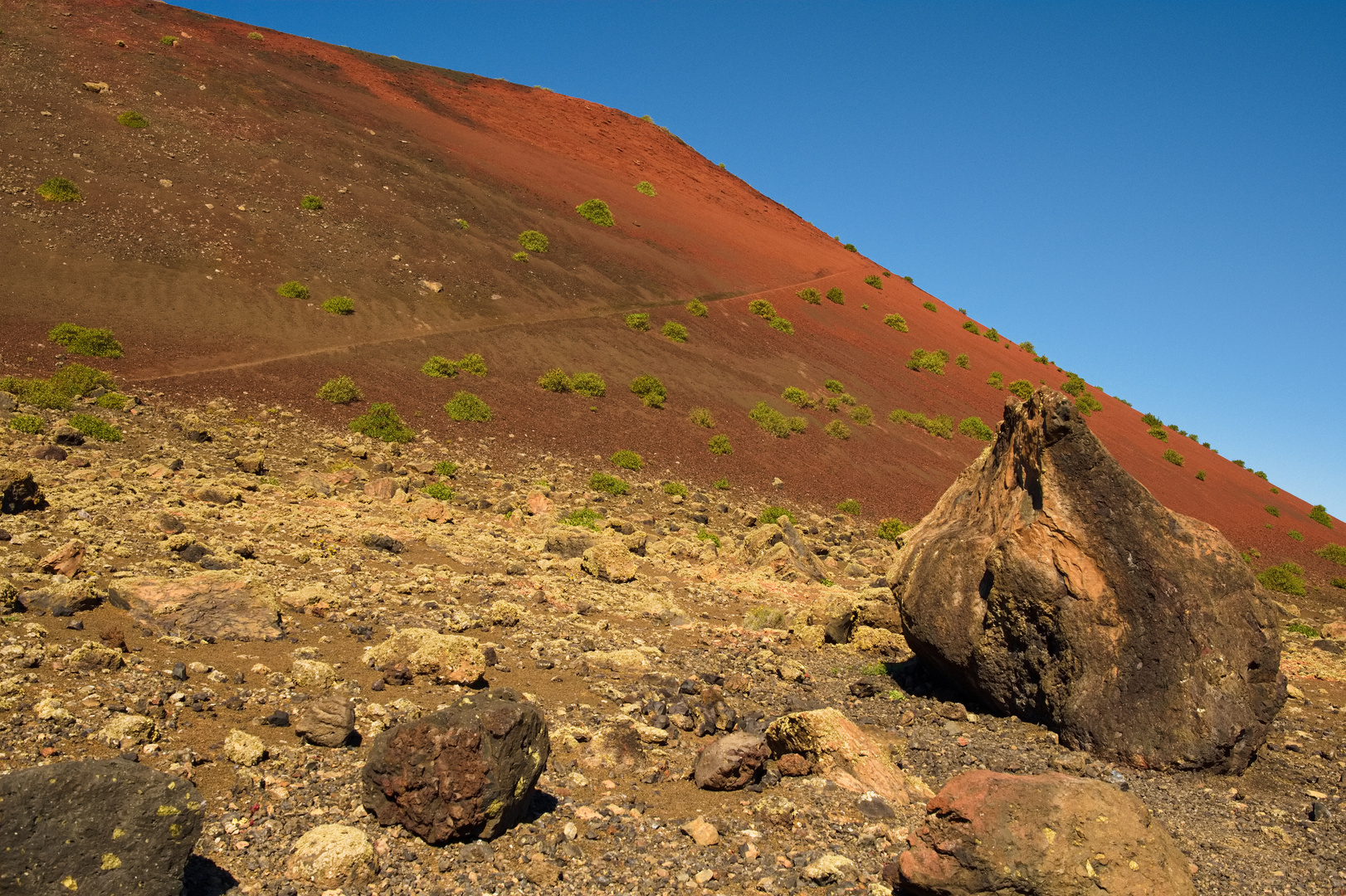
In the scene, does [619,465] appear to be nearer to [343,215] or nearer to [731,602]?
[731,602]

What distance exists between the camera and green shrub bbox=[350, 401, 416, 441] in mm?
→ 20203

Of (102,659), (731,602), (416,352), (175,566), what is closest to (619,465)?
(416,352)

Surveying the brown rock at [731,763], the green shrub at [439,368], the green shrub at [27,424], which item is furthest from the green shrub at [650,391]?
the brown rock at [731,763]

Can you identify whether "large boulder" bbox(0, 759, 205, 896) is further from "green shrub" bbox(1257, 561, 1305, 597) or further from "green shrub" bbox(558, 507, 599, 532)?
"green shrub" bbox(1257, 561, 1305, 597)

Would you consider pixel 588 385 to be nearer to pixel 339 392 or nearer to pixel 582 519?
pixel 339 392

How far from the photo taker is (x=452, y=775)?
5512 mm

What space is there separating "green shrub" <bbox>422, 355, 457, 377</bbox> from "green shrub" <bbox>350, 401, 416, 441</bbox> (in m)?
3.18

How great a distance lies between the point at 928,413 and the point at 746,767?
30.9 meters

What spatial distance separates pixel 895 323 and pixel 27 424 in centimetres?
3947

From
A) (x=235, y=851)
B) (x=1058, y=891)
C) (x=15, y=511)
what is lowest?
(x=15, y=511)

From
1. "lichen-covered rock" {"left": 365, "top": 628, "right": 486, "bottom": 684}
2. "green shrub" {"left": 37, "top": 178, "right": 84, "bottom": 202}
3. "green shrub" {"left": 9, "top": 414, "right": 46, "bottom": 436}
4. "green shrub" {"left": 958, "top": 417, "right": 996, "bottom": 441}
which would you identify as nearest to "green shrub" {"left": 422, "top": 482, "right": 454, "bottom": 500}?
"green shrub" {"left": 9, "top": 414, "right": 46, "bottom": 436}

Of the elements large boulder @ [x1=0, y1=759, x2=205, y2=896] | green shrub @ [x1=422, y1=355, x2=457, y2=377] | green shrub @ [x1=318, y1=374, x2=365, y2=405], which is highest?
green shrub @ [x1=422, y1=355, x2=457, y2=377]

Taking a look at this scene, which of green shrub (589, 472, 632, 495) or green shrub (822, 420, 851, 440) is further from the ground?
green shrub (822, 420, 851, 440)

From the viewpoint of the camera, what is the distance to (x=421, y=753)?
5.56 m
